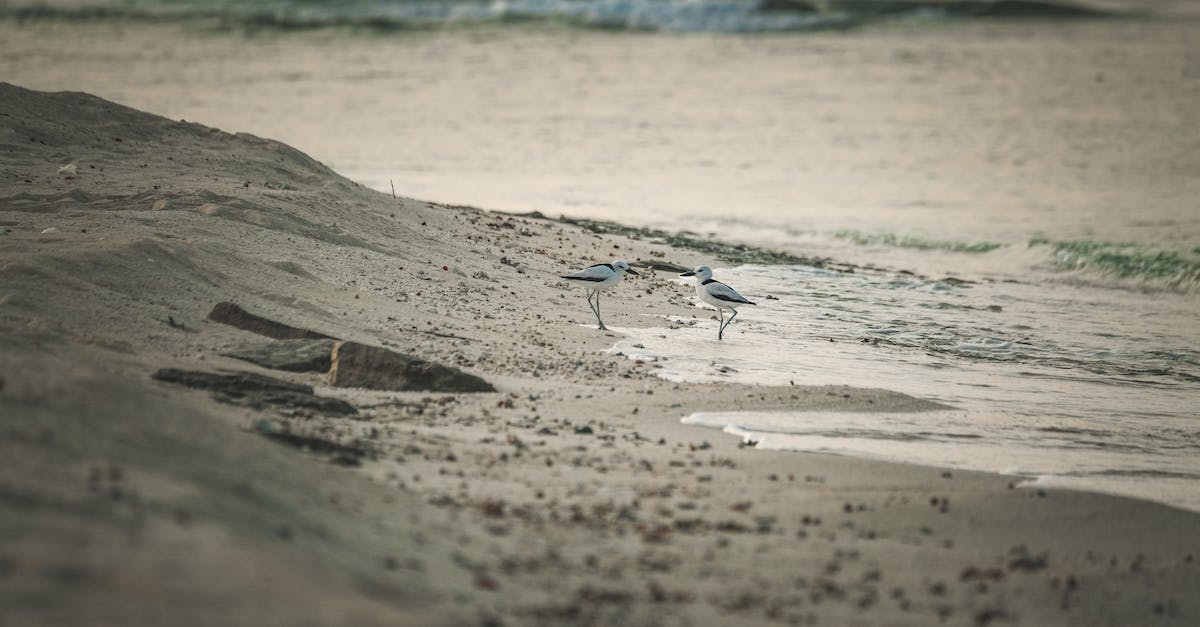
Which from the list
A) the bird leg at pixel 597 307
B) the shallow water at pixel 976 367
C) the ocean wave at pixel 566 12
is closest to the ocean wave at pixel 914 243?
the shallow water at pixel 976 367

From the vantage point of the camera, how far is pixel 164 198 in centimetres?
1027

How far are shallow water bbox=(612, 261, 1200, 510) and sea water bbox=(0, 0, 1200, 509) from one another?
0.04 metres

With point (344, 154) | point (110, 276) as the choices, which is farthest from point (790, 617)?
point (344, 154)

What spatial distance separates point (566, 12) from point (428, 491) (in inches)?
1766

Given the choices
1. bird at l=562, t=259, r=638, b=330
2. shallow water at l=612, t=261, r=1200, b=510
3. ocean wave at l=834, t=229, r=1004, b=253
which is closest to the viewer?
shallow water at l=612, t=261, r=1200, b=510

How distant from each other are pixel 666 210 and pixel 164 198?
10.5 meters

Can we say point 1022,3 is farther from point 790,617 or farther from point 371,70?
point 790,617

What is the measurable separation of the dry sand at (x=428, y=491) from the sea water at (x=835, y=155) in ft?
2.56

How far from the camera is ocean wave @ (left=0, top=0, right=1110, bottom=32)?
146 ft

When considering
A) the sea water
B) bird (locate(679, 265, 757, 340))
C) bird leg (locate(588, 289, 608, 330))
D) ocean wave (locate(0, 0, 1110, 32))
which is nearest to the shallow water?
the sea water

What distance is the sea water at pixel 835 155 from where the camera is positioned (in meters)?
8.86

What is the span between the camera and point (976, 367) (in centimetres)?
972

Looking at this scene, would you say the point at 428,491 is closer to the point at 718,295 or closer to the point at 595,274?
the point at 595,274

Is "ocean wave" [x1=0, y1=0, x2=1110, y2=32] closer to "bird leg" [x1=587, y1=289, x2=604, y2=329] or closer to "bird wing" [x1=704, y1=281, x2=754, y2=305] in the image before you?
"bird leg" [x1=587, y1=289, x2=604, y2=329]
